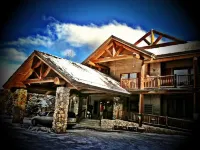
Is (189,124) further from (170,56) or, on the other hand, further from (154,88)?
(170,56)

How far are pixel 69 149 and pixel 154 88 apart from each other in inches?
423

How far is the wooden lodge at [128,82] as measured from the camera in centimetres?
1228

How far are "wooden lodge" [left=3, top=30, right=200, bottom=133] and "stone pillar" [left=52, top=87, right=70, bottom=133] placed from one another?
2.4 inches

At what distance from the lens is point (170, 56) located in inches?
619

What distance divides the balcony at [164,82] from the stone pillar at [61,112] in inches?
301

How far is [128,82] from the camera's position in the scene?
18016 mm

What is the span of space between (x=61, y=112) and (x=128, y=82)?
8.41 meters

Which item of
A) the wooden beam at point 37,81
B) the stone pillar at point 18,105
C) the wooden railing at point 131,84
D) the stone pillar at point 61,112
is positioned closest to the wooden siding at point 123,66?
the wooden railing at point 131,84

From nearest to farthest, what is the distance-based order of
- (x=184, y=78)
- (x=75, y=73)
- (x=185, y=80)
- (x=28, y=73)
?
(x=75, y=73)
(x=28, y=73)
(x=185, y=80)
(x=184, y=78)

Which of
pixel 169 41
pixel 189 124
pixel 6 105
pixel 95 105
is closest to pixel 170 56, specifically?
pixel 189 124

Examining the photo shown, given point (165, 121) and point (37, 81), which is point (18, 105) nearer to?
point (37, 81)

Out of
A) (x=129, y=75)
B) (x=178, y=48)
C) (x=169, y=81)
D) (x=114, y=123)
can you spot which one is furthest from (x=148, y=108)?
→ (x=178, y=48)

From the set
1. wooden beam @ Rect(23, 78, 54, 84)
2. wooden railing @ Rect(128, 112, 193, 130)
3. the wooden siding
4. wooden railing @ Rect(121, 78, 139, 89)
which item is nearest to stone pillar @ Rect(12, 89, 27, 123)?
wooden beam @ Rect(23, 78, 54, 84)

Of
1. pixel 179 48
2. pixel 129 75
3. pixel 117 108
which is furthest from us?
pixel 129 75
